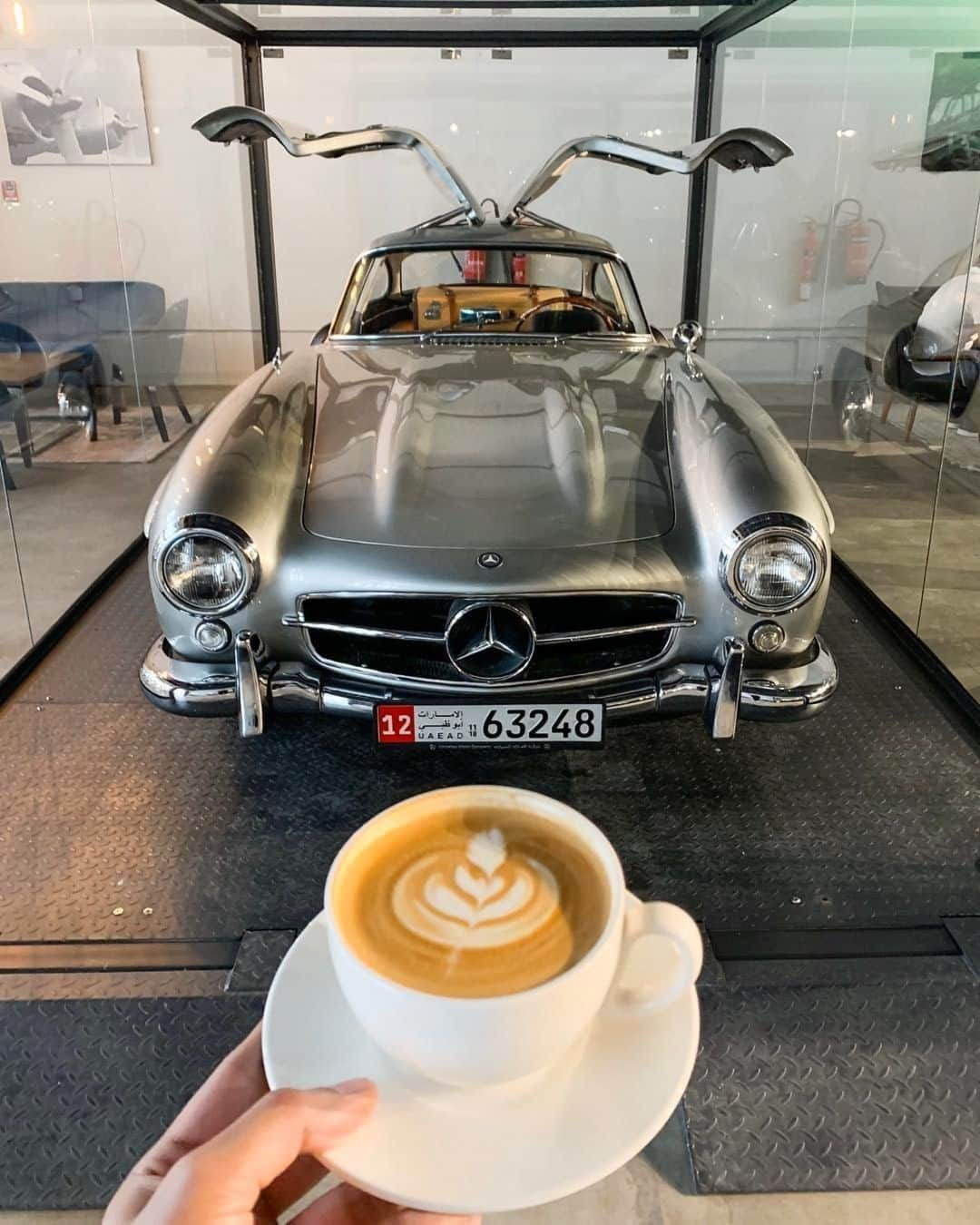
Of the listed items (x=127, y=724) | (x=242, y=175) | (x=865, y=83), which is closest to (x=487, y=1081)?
(x=127, y=724)

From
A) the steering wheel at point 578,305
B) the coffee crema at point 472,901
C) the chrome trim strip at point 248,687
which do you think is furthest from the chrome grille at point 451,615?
the steering wheel at point 578,305

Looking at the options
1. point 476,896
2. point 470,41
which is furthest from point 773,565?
point 470,41

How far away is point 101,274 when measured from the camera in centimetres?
515

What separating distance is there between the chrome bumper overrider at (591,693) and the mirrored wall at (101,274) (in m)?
1.45

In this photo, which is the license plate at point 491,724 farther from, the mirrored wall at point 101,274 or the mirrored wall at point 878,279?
the mirrored wall at point 101,274

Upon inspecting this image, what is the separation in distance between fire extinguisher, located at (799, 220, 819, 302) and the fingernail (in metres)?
5.61

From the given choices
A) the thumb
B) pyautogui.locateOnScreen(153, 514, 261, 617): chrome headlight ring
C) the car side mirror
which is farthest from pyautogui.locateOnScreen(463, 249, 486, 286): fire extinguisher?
the thumb

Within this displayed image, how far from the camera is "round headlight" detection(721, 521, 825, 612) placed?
2.25 m

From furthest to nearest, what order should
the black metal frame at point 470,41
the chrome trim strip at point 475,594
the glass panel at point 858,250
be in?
the black metal frame at point 470,41
the glass panel at point 858,250
the chrome trim strip at point 475,594

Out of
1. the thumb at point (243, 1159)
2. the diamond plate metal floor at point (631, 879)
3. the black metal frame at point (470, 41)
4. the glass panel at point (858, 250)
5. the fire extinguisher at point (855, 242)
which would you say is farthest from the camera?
the black metal frame at point (470, 41)

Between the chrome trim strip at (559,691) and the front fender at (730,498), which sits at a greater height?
the front fender at (730,498)

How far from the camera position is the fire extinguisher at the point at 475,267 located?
4098 millimetres

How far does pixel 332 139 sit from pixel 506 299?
2.86 ft

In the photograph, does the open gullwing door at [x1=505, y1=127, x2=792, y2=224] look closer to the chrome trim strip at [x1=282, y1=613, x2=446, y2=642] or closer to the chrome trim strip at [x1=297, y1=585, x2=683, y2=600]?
the chrome trim strip at [x1=297, y1=585, x2=683, y2=600]
